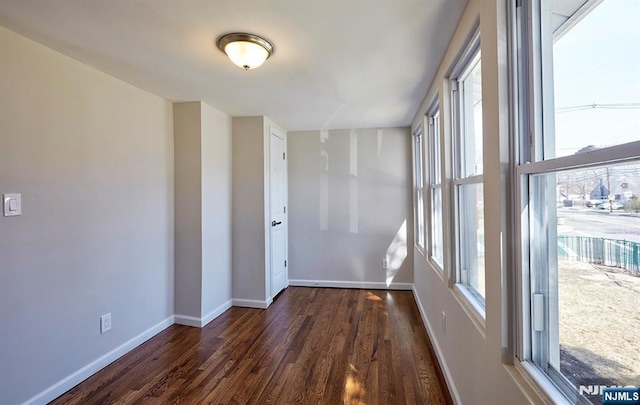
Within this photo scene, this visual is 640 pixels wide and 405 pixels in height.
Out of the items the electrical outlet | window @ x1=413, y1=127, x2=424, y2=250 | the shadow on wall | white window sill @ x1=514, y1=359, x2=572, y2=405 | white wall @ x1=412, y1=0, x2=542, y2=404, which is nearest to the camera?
white window sill @ x1=514, y1=359, x2=572, y2=405

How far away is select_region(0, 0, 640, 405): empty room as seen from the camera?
81 cm

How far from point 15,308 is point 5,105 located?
1184 mm

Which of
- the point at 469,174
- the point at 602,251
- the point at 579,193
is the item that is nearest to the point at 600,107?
the point at 579,193

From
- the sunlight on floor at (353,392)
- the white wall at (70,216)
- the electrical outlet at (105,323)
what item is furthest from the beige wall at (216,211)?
the sunlight on floor at (353,392)

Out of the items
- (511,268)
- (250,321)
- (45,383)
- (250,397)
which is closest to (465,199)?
(511,268)

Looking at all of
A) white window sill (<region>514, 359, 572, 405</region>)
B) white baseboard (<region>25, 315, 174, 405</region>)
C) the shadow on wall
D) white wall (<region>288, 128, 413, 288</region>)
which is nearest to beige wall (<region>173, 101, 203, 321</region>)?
white baseboard (<region>25, 315, 174, 405</region>)

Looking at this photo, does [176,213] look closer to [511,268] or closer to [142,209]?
[142,209]

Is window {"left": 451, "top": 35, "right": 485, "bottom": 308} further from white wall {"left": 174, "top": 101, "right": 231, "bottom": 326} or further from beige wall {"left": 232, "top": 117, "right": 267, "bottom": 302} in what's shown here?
white wall {"left": 174, "top": 101, "right": 231, "bottom": 326}

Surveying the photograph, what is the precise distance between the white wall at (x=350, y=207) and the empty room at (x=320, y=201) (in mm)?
32

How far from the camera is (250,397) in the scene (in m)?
1.87

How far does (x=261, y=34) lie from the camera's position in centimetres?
171

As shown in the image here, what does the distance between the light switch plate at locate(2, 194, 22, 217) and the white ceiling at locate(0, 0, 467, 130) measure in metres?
0.96

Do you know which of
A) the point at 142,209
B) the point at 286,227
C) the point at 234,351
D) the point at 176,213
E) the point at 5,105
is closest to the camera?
the point at 5,105

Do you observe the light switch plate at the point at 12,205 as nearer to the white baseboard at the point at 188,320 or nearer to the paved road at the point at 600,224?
the white baseboard at the point at 188,320
